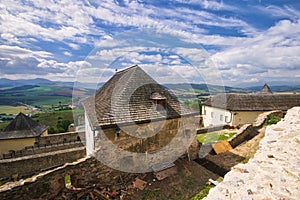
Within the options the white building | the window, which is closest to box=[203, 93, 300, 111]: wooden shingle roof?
the white building

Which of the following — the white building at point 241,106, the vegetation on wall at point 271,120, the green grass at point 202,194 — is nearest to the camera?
the green grass at point 202,194

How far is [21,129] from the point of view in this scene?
17.4 m

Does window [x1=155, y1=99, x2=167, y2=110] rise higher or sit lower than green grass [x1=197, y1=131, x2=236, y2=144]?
higher

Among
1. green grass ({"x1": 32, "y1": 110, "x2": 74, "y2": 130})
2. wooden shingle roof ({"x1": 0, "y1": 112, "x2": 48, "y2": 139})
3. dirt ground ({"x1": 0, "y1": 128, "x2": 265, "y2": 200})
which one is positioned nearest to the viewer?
dirt ground ({"x1": 0, "y1": 128, "x2": 265, "y2": 200})

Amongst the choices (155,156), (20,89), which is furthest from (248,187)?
(20,89)

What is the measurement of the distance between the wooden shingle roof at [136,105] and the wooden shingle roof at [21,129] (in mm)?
13362

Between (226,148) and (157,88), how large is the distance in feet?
19.9

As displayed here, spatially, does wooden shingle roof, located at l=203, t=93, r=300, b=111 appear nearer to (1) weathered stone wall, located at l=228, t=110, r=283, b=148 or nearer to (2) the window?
(1) weathered stone wall, located at l=228, t=110, r=283, b=148

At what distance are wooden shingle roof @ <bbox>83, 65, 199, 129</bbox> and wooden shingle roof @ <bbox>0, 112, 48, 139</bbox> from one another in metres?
13.4

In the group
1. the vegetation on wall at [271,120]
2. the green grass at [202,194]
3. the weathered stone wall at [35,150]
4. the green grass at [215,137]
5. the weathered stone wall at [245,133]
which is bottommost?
the weathered stone wall at [35,150]

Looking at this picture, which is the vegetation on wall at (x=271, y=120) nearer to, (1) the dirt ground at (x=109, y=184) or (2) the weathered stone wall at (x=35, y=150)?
(1) the dirt ground at (x=109, y=184)

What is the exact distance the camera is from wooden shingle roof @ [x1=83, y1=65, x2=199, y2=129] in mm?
7332

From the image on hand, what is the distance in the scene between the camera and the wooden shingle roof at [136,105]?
7332mm

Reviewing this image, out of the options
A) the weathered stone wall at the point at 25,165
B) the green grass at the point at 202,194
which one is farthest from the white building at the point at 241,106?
the weathered stone wall at the point at 25,165
